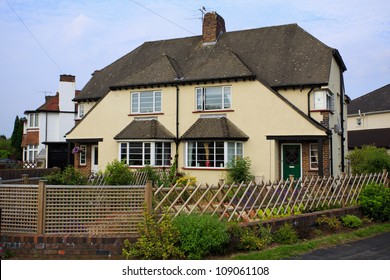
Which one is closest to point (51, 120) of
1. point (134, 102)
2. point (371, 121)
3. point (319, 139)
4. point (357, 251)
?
point (134, 102)

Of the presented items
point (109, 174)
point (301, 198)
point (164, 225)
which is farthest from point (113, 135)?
point (164, 225)

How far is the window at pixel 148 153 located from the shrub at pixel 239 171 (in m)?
4.27

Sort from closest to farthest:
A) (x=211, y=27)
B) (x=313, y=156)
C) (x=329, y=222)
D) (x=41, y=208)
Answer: (x=41, y=208) → (x=329, y=222) → (x=313, y=156) → (x=211, y=27)

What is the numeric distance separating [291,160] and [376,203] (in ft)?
28.4

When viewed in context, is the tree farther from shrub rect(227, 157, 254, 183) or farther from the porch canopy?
the porch canopy

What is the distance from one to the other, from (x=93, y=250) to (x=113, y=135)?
17197 mm

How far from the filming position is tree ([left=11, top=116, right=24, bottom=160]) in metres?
54.1

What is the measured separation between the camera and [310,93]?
20.9 meters

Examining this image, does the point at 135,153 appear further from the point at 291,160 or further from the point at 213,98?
the point at 291,160

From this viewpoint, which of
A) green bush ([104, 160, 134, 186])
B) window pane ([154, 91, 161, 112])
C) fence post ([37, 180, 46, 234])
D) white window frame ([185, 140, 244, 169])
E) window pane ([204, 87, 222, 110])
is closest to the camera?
fence post ([37, 180, 46, 234])

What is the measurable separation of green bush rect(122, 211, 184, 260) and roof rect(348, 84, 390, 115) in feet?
131

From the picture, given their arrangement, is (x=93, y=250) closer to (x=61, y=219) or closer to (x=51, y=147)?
(x=61, y=219)

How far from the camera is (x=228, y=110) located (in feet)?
72.5

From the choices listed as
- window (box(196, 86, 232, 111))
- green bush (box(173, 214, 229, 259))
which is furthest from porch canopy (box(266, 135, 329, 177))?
green bush (box(173, 214, 229, 259))
